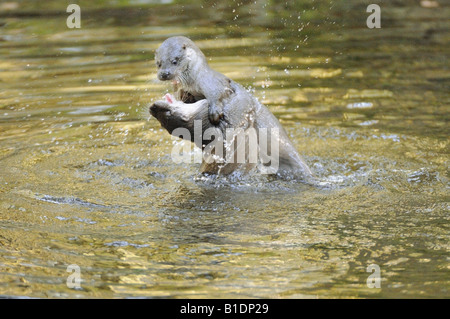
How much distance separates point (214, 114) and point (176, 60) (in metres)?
0.34

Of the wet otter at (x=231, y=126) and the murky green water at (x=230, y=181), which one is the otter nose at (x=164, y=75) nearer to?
the wet otter at (x=231, y=126)

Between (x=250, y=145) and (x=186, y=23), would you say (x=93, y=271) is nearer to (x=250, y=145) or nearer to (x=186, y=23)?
(x=250, y=145)

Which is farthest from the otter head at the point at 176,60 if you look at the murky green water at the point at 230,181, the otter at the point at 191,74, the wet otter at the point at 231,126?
the murky green water at the point at 230,181

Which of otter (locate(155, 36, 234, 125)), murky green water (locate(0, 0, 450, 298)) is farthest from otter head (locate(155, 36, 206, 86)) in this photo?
murky green water (locate(0, 0, 450, 298))

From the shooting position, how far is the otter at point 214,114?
3602 millimetres

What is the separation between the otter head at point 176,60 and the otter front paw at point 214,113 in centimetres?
21

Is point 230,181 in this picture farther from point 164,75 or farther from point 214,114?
point 164,75

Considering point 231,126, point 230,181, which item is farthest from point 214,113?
point 230,181

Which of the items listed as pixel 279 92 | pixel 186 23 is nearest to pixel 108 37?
pixel 186 23

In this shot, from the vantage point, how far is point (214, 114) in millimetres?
3652

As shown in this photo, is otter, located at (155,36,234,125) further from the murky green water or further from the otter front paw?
the murky green water

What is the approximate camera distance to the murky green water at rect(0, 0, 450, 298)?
2766 mm

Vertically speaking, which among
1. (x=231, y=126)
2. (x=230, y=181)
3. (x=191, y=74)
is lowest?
(x=230, y=181)
